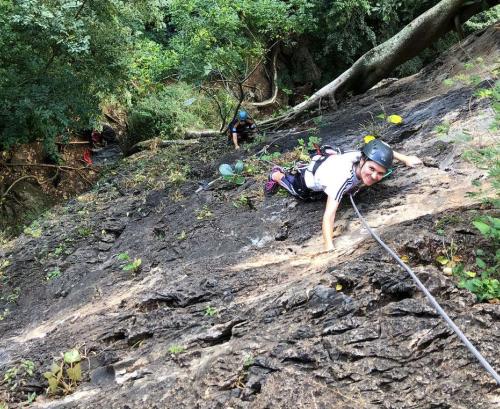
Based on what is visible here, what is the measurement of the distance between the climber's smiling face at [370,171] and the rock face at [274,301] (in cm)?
43

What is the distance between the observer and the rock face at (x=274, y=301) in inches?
91.4

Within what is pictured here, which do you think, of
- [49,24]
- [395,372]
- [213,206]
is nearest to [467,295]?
[395,372]

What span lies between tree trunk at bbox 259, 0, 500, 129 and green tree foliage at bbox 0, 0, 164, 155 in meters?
4.07

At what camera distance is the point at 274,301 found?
3.17 meters

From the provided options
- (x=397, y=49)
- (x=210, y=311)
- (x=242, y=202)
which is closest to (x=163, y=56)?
(x=397, y=49)

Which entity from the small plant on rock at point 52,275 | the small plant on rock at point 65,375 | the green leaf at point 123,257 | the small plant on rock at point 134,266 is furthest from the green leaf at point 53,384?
the small plant on rock at point 52,275

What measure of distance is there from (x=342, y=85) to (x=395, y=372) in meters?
8.14

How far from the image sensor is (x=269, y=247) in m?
4.69

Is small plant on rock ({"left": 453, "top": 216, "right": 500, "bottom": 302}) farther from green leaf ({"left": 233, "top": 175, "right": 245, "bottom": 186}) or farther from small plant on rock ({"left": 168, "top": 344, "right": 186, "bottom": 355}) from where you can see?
green leaf ({"left": 233, "top": 175, "right": 245, "bottom": 186})

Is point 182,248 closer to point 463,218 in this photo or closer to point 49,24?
point 463,218

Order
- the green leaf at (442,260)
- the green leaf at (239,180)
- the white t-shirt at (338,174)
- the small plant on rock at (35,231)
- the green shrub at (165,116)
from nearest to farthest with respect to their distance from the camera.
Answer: the green leaf at (442,260) → the white t-shirt at (338,174) → the green leaf at (239,180) → the small plant on rock at (35,231) → the green shrub at (165,116)

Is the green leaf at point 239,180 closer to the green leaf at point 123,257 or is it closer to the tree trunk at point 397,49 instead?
the green leaf at point 123,257

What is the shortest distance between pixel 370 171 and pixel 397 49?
5983 mm

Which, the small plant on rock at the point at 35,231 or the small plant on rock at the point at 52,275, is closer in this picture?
the small plant on rock at the point at 52,275
